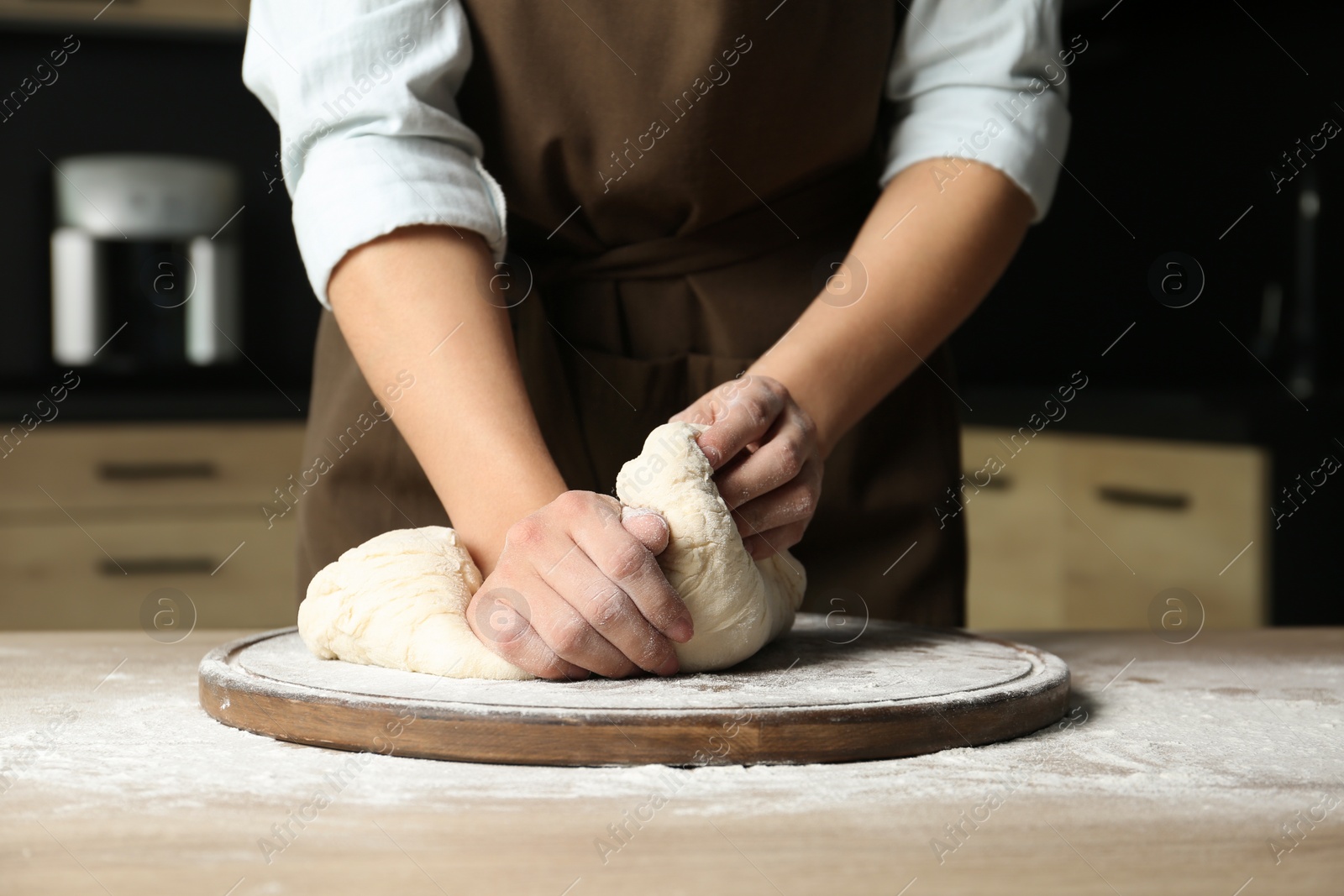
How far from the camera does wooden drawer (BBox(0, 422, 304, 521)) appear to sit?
A: 7.15 ft

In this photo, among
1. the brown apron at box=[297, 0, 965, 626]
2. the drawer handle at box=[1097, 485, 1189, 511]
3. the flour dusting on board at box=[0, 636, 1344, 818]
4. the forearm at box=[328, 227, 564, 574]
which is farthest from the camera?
the drawer handle at box=[1097, 485, 1189, 511]

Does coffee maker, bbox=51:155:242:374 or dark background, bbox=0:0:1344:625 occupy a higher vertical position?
dark background, bbox=0:0:1344:625

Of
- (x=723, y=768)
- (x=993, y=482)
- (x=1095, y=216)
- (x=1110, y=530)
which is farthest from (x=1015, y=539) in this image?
(x=723, y=768)

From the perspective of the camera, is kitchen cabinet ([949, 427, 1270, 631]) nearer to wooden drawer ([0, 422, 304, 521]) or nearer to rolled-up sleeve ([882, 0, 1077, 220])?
rolled-up sleeve ([882, 0, 1077, 220])

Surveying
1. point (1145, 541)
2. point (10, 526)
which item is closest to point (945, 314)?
point (1145, 541)

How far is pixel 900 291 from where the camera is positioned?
97cm

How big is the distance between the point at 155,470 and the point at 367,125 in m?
1.56

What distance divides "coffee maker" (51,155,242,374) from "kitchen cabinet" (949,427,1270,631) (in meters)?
1.63

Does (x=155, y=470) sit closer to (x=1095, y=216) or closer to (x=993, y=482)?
(x=993, y=482)

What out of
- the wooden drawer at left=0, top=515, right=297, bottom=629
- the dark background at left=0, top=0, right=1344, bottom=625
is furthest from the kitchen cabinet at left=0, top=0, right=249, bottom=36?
the wooden drawer at left=0, top=515, right=297, bottom=629

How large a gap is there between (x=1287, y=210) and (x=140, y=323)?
7.83ft

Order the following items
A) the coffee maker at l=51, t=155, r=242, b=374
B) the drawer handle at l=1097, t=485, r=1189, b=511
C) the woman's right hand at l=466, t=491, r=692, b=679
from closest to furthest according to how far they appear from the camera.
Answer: the woman's right hand at l=466, t=491, r=692, b=679
the drawer handle at l=1097, t=485, r=1189, b=511
the coffee maker at l=51, t=155, r=242, b=374

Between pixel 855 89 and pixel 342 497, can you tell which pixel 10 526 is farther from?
pixel 855 89

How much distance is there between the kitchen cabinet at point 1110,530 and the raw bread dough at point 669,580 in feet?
3.51
